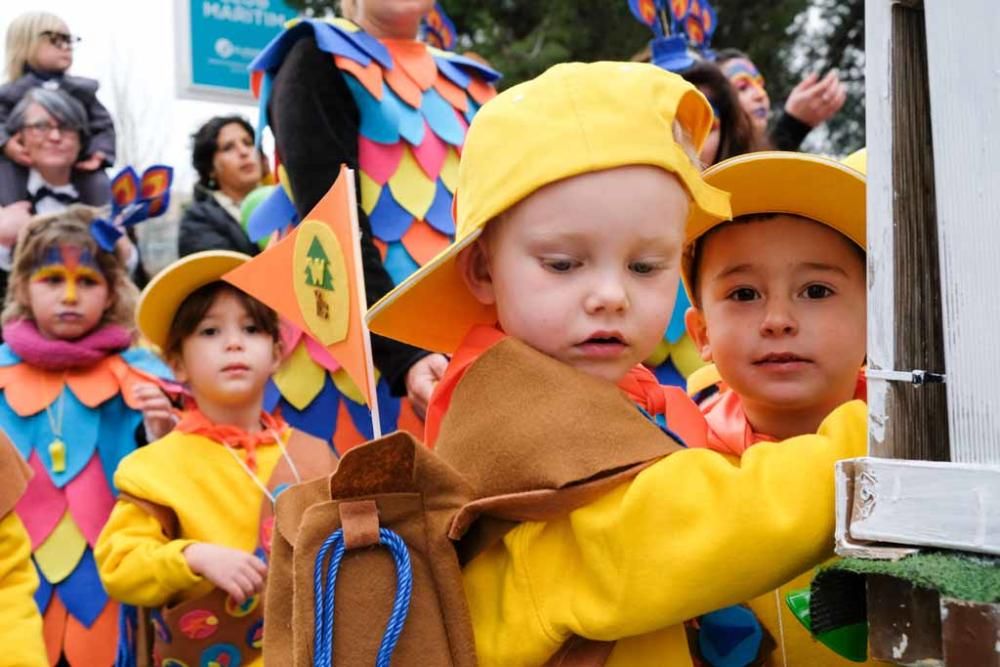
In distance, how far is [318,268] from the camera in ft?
6.34

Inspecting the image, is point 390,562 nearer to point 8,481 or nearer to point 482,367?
point 482,367

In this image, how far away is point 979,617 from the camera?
1035 mm

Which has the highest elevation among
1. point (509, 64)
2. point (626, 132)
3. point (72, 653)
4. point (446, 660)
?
point (509, 64)

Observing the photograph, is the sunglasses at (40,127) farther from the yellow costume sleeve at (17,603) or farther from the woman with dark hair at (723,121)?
the woman with dark hair at (723,121)

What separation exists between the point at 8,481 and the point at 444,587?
153 cm

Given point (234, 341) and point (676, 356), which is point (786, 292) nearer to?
point (676, 356)

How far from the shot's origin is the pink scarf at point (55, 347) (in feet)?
11.5

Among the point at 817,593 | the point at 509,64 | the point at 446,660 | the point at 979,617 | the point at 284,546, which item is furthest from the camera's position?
the point at 509,64

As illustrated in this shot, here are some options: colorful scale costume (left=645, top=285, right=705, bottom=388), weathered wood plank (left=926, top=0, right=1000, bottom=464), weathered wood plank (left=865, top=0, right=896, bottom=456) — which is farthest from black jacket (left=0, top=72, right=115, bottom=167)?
weathered wood plank (left=926, top=0, right=1000, bottom=464)

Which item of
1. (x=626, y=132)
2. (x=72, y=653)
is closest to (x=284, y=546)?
(x=626, y=132)

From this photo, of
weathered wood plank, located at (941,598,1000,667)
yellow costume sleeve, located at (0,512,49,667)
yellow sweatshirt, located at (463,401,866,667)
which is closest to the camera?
weathered wood plank, located at (941,598,1000,667)

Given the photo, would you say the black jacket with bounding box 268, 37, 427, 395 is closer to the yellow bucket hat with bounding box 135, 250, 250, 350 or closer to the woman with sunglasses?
the yellow bucket hat with bounding box 135, 250, 250, 350

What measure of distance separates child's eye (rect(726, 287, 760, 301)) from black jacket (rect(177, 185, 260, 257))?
95.9 inches

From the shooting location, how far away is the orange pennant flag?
1.79m
